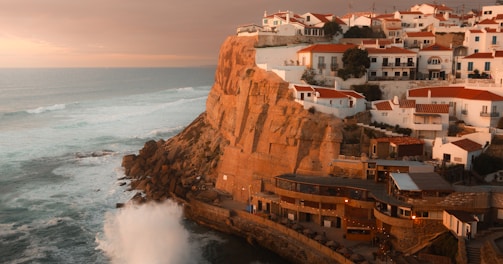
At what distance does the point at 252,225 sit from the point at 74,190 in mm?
17992

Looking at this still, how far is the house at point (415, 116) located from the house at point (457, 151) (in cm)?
285

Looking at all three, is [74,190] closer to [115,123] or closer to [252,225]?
[252,225]

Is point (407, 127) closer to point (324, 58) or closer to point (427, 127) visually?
point (427, 127)

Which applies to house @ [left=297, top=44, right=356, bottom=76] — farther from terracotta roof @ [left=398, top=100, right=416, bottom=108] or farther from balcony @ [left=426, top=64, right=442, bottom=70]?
terracotta roof @ [left=398, top=100, right=416, bottom=108]

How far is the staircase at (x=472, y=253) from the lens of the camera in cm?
2262

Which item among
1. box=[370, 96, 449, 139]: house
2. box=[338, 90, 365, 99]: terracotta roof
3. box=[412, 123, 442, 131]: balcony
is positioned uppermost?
box=[338, 90, 365, 99]: terracotta roof

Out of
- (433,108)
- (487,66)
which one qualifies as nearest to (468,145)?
(433,108)

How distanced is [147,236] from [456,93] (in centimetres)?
2456

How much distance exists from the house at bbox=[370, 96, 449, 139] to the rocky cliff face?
4162 mm

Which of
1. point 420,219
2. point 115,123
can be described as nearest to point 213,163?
point 420,219

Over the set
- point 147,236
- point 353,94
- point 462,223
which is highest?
point 353,94

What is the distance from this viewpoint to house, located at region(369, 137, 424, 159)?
1262 inches

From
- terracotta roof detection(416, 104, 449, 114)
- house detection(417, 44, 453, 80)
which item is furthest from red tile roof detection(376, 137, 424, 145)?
house detection(417, 44, 453, 80)

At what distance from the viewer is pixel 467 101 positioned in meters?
35.5
